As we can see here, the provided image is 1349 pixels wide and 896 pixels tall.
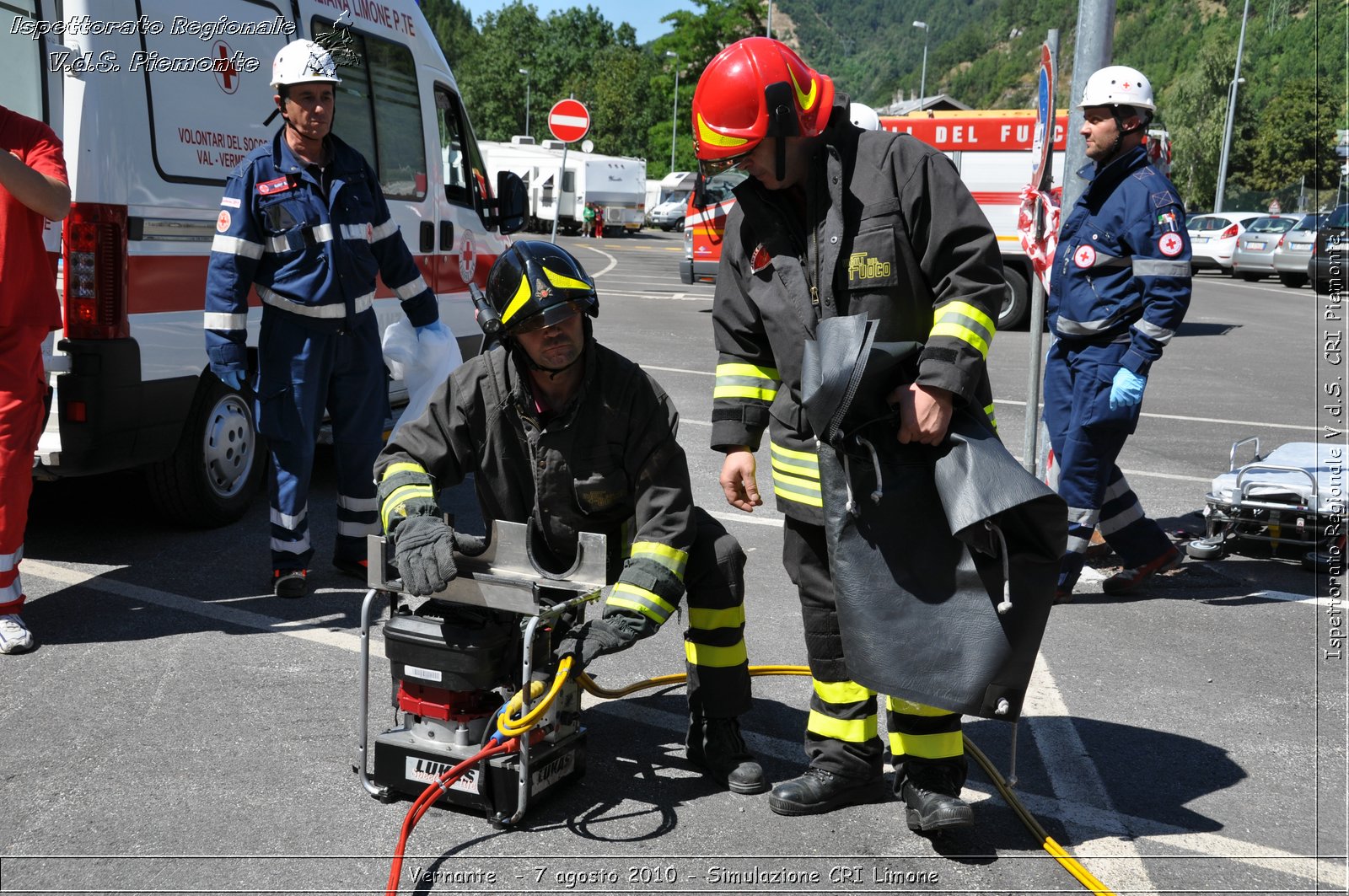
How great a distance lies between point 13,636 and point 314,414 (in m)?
1.47

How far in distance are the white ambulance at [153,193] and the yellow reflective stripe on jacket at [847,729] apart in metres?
3.47

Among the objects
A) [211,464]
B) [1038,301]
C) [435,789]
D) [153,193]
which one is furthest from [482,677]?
[1038,301]

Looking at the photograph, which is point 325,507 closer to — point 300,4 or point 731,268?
point 300,4

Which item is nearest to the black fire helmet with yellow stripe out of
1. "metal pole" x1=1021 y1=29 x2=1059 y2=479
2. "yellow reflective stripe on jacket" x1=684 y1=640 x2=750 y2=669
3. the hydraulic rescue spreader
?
the hydraulic rescue spreader

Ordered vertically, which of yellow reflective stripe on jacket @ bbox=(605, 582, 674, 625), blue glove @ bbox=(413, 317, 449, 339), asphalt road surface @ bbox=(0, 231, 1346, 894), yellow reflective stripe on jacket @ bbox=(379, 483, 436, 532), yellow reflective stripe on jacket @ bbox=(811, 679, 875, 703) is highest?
blue glove @ bbox=(413, 317, 449, 339)

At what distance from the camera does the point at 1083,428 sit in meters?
5.44

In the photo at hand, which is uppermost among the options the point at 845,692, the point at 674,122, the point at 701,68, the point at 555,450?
the point at 701,68

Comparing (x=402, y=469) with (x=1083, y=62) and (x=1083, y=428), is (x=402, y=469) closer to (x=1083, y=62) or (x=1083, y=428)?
(x=1083, y=428)

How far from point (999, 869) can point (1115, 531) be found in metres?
2.95

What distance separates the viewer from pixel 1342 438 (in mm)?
9641

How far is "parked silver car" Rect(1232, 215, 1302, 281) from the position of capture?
1203 inches

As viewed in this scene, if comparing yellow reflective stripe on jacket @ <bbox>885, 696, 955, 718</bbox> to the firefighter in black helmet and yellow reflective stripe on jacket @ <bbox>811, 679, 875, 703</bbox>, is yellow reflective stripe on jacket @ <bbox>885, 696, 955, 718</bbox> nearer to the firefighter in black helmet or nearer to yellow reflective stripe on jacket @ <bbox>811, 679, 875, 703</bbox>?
yellow reflective stripe on jacket @ <bbox>811, 679, 875, 703</bbox>

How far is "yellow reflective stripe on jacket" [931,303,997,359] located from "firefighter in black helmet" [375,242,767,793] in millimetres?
834

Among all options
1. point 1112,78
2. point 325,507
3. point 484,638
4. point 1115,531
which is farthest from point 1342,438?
point 484,638
